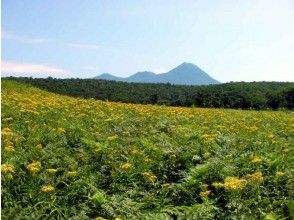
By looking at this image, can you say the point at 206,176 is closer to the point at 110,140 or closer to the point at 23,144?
the point at 110,140

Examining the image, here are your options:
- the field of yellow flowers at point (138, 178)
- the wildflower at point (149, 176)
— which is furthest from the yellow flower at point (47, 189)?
the wildflower at point (149, 176)

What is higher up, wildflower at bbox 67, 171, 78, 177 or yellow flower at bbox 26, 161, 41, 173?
yellow flower at bbox 26, 161, 41, 173

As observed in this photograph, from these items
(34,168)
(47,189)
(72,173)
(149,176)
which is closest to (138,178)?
(149,176)

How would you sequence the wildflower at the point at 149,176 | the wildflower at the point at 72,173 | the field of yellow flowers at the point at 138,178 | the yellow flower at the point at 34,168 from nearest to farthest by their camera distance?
the field of yellow flowers at the point at 138,178, the yellow flower at the point at 34,168, the wildflower at the point at 72,173, the wildflower at the point at 149,176

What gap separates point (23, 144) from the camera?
8.79m

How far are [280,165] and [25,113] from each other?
22.8 feet

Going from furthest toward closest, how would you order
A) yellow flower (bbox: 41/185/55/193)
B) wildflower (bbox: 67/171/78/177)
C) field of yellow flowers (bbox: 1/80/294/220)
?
wildflower (bbox: 67/171/78/177) → field of yellow flowers (bbox: 1/80/294/220) → yellow flower (bbox: 41/185/55/193)

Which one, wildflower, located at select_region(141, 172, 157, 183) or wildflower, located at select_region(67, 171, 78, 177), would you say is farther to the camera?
wildflower, located at select_region(141, 172, 157, 183)

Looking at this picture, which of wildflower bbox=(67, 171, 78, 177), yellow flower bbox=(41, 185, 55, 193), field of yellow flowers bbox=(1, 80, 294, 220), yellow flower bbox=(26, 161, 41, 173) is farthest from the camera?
wildflower bbox=(67, 171, 78, 177)

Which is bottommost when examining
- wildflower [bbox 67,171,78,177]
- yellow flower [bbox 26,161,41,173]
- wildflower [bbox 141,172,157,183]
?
wildflower [bbox 141,172,157,183]

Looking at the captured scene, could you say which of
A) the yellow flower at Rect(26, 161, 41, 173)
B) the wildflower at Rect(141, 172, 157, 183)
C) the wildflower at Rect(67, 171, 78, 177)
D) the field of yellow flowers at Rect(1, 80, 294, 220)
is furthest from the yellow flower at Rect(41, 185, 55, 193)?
the wildflower at Rect(141, 172, 157, 183)

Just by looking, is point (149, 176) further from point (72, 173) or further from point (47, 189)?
point (47, 189)

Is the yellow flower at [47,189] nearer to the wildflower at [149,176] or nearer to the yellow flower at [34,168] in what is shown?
the yellow flower at [34,168]

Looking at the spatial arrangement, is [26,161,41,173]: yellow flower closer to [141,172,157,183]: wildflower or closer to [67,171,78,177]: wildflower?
[67,171,78,177]: wildflower
